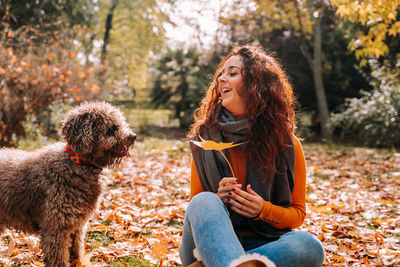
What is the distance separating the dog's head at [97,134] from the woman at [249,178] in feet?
2.21

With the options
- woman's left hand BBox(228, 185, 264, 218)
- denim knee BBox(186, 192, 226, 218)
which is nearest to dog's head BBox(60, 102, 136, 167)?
denim knee BBox(186, 192, 226, 218)

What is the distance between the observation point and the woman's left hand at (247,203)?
1.96 m

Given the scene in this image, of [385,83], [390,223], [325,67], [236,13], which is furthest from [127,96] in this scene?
[390,223]

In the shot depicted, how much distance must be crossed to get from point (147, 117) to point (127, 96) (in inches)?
82.3

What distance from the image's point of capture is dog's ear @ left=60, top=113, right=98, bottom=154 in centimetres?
250

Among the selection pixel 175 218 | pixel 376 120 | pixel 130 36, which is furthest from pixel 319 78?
pixel 130 36

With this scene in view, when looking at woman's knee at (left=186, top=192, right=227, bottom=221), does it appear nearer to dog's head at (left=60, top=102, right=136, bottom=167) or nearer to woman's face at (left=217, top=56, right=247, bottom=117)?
woman's face at (left=217, top=56, right=247, bottom=117)

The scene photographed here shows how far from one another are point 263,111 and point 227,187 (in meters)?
0.71

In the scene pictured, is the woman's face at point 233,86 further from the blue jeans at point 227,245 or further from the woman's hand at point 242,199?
the blue jeans at point 227,245

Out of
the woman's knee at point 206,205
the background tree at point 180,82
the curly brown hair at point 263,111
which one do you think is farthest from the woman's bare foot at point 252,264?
the background tree at point 180,82

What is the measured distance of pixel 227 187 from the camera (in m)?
1.99

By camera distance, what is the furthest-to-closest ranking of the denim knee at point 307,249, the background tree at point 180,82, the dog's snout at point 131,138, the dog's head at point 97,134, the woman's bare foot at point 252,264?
the background tree at point 180,82 < the dog's snout at point 131,138 < the dog's head at point 97,134 < the denim knee at point 307,249 < the woman's bare foot at point 252,264

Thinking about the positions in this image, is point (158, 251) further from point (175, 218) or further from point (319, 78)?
point (319, 78)

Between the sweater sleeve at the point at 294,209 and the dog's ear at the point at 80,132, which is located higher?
the dog's ear at the point at 80,132
